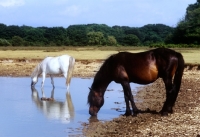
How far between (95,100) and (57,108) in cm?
197

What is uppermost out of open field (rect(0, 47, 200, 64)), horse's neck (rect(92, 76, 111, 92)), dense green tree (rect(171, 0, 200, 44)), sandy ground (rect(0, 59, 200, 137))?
dense green tree (rect(171, 0, 200, 44))

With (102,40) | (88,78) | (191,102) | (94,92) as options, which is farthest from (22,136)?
(102,40)

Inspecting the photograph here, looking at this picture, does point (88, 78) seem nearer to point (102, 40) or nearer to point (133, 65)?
point (133, 65)

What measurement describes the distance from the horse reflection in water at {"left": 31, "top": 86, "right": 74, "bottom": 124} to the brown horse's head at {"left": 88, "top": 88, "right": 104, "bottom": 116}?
56 centimetres

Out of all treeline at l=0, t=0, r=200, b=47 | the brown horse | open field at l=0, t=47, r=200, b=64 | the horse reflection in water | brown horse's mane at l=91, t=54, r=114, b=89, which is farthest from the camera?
treeline at l=0, t=0, r=200, b=47

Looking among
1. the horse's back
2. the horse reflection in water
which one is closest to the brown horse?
the horse's back

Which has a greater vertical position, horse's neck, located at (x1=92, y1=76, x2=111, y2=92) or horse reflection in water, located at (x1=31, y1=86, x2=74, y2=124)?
horse's neck, located at (x1=92, y1=76, x2=111, y2=92)

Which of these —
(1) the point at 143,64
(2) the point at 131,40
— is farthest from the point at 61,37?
(1) the point at 143,64

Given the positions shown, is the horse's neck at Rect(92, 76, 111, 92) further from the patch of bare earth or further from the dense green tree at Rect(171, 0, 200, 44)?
the dense green tree at Rect(171, 0, 200, 44)

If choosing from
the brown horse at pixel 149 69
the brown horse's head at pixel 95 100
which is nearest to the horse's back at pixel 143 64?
the brown horse at pixel 149 69

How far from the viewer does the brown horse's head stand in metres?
10.5

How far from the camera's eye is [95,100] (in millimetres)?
10531

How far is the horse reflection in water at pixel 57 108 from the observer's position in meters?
10.7

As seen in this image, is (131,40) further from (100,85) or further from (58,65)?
(100,85)
